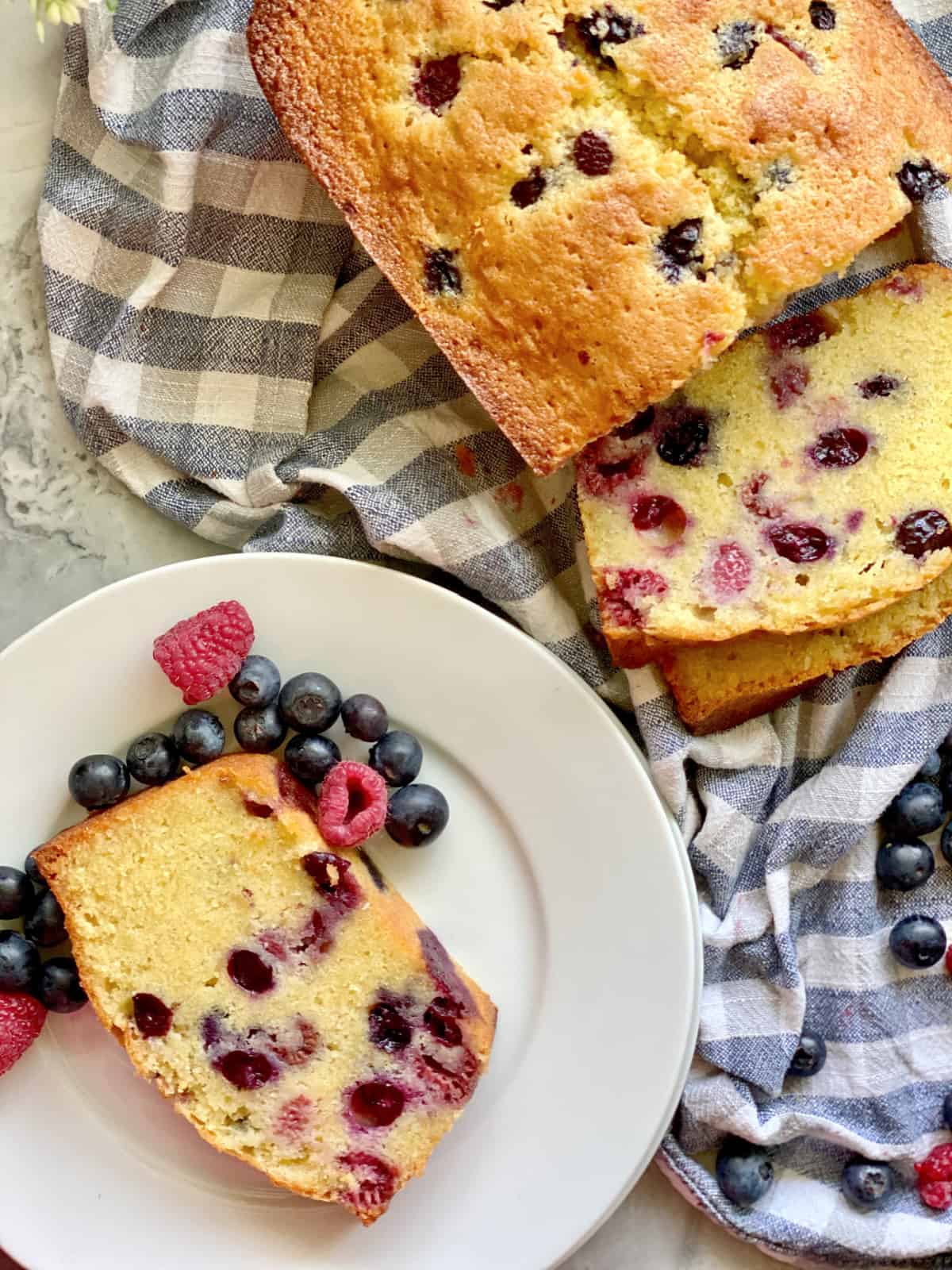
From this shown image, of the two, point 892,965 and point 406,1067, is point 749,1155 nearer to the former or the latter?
point 892,965

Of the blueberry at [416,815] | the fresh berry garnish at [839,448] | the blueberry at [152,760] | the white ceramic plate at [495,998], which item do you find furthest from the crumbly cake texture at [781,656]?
the blueberry at [152,760]

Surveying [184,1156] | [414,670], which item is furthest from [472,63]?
[184,1156]

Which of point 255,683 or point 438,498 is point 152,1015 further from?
point 438,498

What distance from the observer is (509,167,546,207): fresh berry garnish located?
1950 mm

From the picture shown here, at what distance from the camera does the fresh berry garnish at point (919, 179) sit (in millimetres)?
2027

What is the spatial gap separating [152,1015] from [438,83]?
1.69 metres

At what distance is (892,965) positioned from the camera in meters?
2.38

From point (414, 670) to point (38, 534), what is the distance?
82 cm

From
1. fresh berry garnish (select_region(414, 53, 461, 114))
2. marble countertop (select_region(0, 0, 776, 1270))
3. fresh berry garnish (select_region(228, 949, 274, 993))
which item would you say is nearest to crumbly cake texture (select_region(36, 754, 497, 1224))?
fresh berry garnish (select_region(228, 949, 274, 993))

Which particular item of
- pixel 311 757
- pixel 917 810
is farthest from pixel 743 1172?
pixel 311 757

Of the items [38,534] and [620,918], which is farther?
[38,534]

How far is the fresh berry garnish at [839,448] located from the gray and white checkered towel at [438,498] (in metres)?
0.30

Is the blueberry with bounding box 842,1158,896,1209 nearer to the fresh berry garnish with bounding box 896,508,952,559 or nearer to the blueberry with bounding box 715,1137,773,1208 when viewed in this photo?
the blueberry with bounding box 715,1137,773,1208

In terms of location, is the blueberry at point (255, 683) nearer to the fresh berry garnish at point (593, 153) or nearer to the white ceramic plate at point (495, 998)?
the white ceramic plate at point (495, 998)
